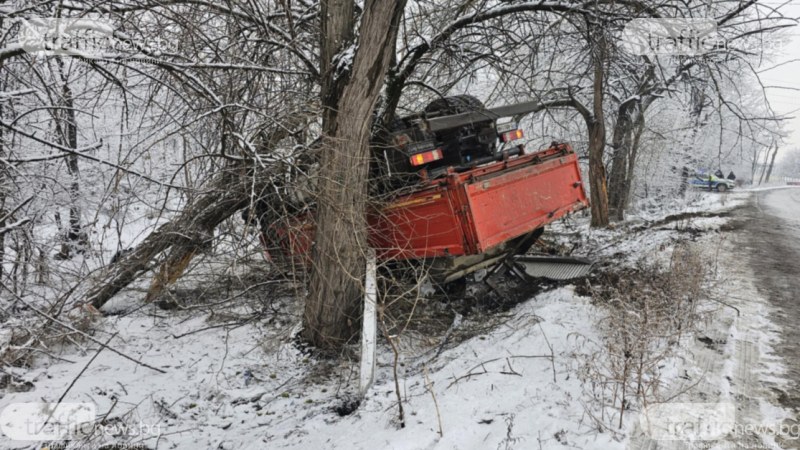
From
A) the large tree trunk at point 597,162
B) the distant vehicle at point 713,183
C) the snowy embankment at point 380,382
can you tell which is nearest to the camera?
the snowy embankment at point 380,382

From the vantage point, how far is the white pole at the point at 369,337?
3855 mm

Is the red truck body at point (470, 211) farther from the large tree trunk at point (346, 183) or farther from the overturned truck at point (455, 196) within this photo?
the large tree trunk at point (346, 183)

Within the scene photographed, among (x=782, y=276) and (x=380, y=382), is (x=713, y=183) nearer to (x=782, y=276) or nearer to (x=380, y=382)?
(x=782, y=276)

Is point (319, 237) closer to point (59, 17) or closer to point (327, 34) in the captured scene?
point (327, 34)

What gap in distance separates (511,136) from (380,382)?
3.85 meters

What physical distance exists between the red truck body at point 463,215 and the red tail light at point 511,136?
0.56 meters

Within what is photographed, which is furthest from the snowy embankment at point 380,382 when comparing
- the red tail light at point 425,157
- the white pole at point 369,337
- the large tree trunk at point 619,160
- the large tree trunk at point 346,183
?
the large tree trunk at point 619,160

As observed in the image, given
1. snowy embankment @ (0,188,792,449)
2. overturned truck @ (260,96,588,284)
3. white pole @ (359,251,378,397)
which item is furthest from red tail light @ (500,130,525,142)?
white pole @ (359,251,378,397)

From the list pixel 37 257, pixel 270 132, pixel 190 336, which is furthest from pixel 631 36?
pixel 37 257

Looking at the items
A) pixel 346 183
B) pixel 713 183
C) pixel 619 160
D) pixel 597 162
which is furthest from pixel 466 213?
pixel 713 183

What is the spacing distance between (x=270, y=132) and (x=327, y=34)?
Answer: 1276 mm

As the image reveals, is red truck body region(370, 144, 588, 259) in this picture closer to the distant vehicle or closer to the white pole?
the white pole

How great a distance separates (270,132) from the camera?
5.25 metres

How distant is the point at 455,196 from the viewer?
15.7 ft
